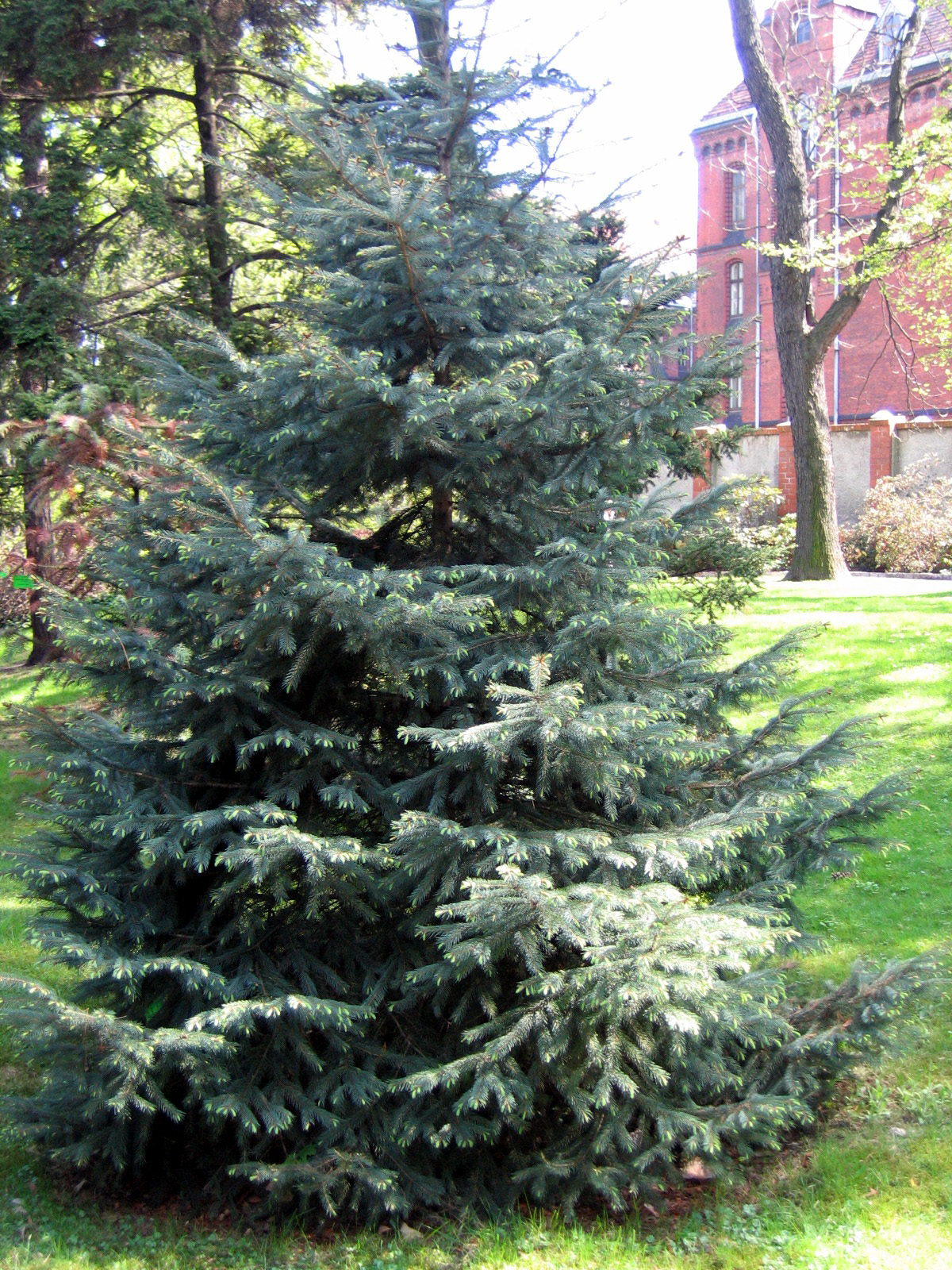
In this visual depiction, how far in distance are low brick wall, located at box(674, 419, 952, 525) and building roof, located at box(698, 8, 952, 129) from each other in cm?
877

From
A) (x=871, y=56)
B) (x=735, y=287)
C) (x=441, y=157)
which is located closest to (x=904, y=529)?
(x=441, y=157)

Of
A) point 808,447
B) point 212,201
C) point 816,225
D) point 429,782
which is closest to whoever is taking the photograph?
point 429,782

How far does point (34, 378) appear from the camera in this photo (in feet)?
34.8

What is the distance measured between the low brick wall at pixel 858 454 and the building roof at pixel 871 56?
8772 millimetres

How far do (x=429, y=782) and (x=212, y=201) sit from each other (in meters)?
8.85

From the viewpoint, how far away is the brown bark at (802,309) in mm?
14742

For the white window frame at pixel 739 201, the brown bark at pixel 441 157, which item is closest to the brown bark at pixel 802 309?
the brown bark at pixel 441 157

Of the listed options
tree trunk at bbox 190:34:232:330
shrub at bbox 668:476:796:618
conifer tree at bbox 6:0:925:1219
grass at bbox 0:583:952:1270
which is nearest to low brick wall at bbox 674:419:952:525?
tree trunk at bbox 190:34:232:330

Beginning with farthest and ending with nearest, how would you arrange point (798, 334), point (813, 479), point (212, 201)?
1. point (798, 334)
2. point (813, 479)
3. point (212, 201)

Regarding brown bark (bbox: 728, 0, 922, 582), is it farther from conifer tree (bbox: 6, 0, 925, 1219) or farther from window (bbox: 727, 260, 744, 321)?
window (bbox: 727, 260, 744, 321)

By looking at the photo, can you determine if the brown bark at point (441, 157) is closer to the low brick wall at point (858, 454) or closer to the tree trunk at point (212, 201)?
the tree trunk at point (212, 201)

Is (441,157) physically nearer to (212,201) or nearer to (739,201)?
(212,201)

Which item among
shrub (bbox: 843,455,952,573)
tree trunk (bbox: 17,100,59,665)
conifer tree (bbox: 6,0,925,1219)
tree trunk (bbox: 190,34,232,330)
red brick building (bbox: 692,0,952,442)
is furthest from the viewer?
red brick building (bbox: 692,0,952,442)

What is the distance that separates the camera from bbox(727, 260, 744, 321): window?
4057 cm
